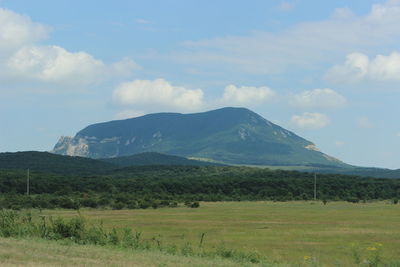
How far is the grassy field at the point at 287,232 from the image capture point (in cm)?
3301

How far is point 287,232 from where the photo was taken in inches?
1797

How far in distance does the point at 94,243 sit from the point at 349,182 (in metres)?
106

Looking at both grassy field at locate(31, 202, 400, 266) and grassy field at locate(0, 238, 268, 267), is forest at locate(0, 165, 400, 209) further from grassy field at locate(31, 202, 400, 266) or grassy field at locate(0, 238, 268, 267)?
grassy field at locate(0, 238, 268, 267)

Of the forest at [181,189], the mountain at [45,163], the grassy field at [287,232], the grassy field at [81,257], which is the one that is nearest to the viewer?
the grassy field at [81,257]

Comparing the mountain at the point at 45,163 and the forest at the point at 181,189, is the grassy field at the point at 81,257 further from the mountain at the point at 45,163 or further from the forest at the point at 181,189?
the mountain at the point at 45,163

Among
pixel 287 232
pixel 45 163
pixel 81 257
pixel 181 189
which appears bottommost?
pixel 287 232

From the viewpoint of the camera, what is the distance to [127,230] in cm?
2617

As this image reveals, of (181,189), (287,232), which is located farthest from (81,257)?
(181,189)

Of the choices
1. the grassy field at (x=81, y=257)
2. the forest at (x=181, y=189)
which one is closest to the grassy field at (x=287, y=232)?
the grassy field at (x=81, y=257)

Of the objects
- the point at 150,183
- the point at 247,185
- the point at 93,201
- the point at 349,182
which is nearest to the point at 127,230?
the point at 93,201

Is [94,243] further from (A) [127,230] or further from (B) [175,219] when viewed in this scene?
(B) [175,219]

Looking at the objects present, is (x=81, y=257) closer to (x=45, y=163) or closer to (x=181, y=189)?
(x=181, y=189)

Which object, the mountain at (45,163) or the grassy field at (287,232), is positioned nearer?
the grassy field at (287,232)

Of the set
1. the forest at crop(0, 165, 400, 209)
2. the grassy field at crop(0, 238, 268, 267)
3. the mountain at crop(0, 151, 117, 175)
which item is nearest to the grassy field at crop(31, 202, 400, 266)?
the grassy field at crop(0, 238, 268, 267)
